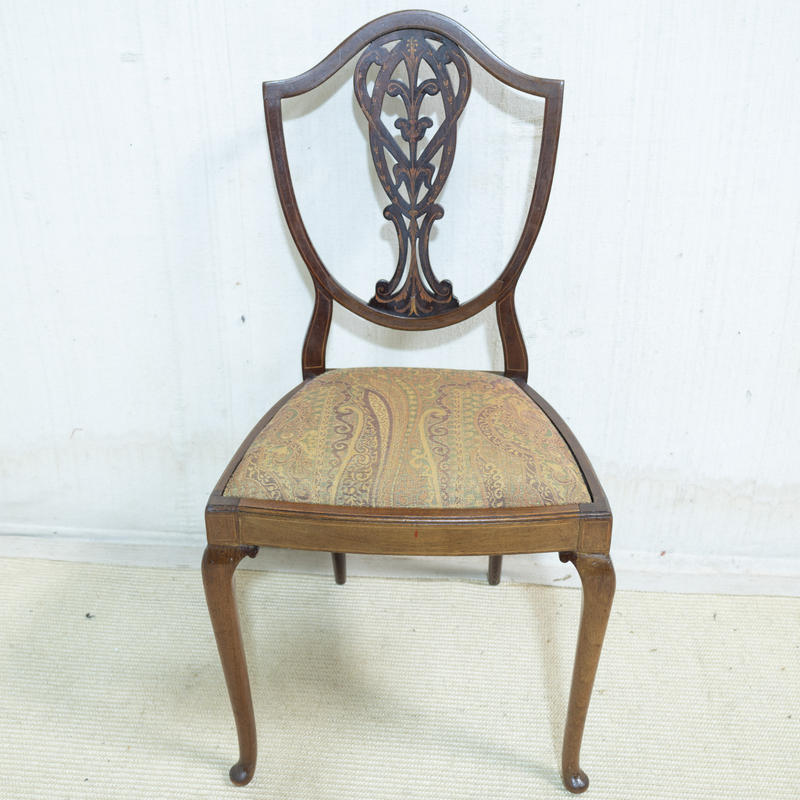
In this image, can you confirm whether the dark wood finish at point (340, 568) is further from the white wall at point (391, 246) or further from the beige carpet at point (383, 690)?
the white wall at point (391, 246)

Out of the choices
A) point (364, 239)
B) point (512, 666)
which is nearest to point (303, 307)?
point (364, 239)

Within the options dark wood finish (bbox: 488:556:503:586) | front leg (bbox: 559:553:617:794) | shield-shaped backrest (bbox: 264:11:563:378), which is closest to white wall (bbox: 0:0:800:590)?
shield-shaped backrest (bbox: 264:11:563:378)

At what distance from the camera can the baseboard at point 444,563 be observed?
147cm

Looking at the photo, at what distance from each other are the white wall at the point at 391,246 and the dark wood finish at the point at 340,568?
0.35 meters

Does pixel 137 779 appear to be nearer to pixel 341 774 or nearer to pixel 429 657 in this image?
pixel 341 774

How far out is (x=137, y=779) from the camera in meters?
1.06

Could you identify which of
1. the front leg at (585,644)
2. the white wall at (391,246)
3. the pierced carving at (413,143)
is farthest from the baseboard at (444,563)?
the pierced carving at (413,143)

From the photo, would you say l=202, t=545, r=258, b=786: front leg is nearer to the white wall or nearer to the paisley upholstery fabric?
the paisley upholstery fabric

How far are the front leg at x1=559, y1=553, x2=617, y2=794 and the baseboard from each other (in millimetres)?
491

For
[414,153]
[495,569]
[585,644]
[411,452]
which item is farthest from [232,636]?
[414,153]

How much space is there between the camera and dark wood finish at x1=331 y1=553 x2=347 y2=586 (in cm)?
144

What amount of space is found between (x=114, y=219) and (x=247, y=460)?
2.25ft

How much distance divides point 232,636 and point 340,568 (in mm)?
522

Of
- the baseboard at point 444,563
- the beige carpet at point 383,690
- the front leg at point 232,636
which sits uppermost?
the front leg at point 232,636
